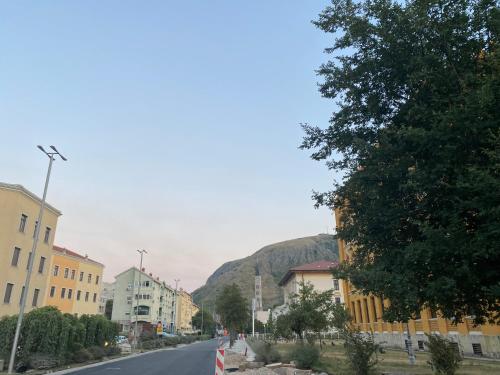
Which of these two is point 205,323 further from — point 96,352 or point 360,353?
point 360,353

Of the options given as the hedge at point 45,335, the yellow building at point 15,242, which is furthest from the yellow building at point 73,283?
the hedge at point 45,335

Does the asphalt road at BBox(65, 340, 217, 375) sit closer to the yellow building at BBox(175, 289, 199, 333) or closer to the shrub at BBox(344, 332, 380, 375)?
the shrub at BBox(344, 332, 380, 375)

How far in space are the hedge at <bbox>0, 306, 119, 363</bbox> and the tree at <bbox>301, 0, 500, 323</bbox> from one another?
65.5ft

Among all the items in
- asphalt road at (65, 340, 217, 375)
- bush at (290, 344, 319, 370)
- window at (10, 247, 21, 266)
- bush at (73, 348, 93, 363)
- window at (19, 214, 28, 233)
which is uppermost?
window at (19, 214, 28, 233)

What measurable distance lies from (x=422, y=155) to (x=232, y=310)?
51.7 meters

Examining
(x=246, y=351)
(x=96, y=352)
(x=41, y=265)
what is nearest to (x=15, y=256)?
(x=41, y=265)

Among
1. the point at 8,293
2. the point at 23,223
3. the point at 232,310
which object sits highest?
the point at 23,223

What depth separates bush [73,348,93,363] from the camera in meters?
26.7

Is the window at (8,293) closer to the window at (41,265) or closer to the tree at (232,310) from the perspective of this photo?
the window at (41,265)

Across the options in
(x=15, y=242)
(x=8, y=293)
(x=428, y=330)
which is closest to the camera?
(x=428, y=330)

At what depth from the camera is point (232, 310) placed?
57062 millimetres

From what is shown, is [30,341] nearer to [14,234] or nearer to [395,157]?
[14,234]

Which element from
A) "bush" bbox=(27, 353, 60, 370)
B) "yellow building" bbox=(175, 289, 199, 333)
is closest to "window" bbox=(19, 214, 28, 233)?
"bush" bbox=(27, 353, 60, 370)

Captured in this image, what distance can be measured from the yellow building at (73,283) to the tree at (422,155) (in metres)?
49.3
